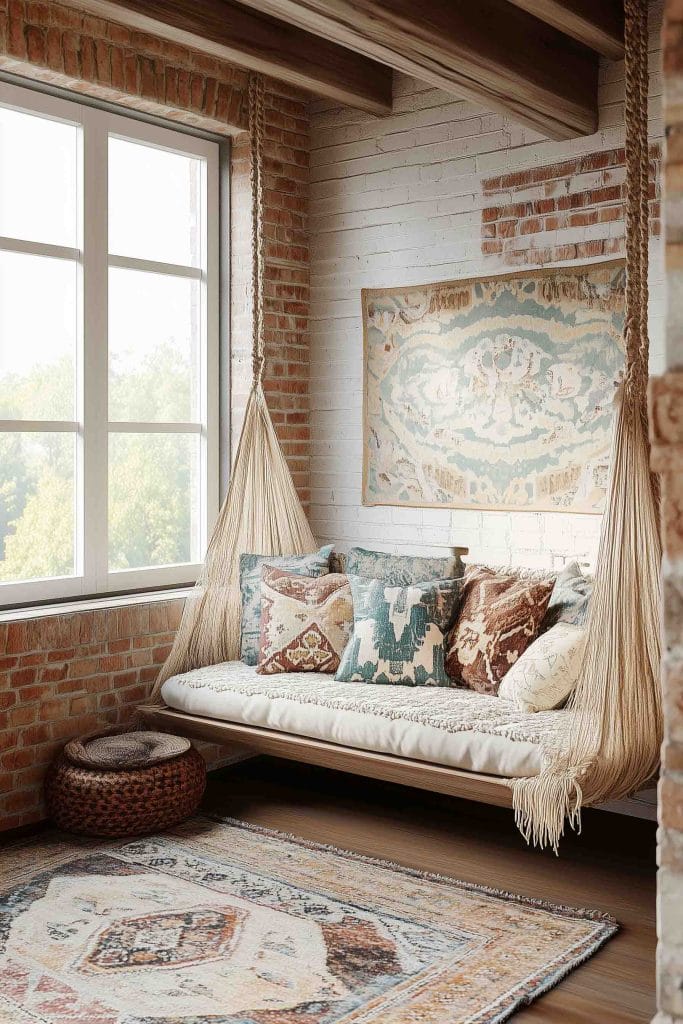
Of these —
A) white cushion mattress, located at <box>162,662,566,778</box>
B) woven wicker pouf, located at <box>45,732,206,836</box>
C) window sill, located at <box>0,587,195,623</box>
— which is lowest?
woven wicker pouf, located at <box>45,732,206,836</box>

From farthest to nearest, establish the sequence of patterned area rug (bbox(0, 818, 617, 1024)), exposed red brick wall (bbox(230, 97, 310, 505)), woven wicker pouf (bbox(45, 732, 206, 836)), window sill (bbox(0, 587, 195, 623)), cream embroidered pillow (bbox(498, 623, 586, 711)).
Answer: exposed red brick wall (bbox(230, 97, 310, 505))
window sill (bbox(0, 587, 195, 623))
woven wicker pouf (bbox(45, 732, 206, 836))
cream embroidered pillow (bbox(498, 623, 586, 711))
patterned area rug (bbox(0, 818, 617, 1024))

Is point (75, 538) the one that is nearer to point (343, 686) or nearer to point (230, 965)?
point (343, 686)

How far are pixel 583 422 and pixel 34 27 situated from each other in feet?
7.82

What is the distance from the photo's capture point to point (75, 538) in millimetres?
3982

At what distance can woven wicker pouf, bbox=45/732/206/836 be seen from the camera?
3459 millimetres

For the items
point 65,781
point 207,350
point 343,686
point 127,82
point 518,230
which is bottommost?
point 65,781

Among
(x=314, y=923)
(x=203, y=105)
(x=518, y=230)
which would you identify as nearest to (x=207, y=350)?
(x=203, y=105)

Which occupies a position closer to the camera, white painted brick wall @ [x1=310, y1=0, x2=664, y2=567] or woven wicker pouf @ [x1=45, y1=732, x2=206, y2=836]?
woven wicker pouf @ [x1=45, y1=732, x2=206, y2=836]

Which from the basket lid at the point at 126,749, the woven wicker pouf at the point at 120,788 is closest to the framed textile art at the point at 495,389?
the basket lid at the point at 126,749

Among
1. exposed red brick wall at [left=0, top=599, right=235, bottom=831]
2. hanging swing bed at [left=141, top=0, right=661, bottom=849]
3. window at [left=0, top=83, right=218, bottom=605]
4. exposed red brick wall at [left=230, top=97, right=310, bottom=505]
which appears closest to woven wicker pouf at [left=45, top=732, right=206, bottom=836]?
exposed red brick wall at [left=0, top=599, right=235, bottom=831]

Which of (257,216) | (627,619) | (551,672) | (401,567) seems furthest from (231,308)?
(627,619)

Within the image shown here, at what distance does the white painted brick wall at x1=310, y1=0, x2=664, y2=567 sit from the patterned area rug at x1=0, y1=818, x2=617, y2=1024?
1.44m

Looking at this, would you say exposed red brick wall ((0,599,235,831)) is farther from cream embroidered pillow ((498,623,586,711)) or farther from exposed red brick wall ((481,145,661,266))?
exposed red brick wall ((481,145,661,266))

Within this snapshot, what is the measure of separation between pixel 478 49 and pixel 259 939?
2653 millimetres
